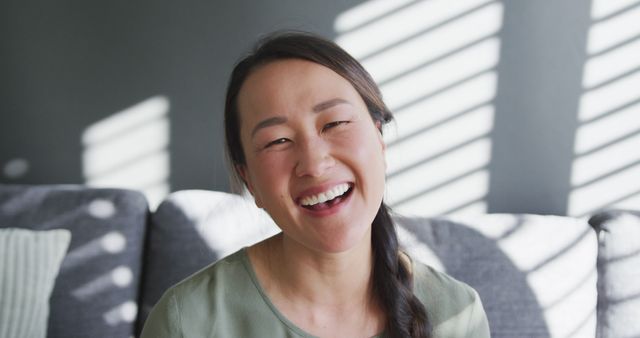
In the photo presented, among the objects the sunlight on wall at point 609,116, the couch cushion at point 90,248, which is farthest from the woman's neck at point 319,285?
the sunlight on wall at point 609,116

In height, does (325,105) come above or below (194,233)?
above

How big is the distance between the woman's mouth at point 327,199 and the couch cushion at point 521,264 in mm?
643

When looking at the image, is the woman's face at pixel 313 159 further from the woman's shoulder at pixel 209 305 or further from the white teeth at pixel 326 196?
the woman's shoulder at pixel 209 305

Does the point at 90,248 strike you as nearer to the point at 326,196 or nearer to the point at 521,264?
the point at 326,196

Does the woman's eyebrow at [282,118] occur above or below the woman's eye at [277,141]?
above

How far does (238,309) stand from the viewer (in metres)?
1.19

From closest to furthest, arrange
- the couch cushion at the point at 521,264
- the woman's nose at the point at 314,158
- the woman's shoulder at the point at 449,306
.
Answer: the woman's nose at the point at 314,158
the woman's shoulder at the point at 449,306
the couch cushion at the point at 521,264

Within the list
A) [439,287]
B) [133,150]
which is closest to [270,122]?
[439,287]

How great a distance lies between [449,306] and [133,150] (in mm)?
1139

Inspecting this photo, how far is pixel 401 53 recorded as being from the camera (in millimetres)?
1897

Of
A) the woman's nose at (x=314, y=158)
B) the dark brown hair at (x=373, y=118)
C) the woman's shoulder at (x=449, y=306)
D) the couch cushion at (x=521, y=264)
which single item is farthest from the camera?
the couch cushion at (x=521, y=264)

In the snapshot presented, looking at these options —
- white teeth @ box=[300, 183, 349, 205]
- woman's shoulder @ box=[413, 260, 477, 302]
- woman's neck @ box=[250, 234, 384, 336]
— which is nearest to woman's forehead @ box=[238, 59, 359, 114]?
white teeth @ box=[300, 183, 349, 205]

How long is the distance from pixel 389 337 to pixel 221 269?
0.33 meters

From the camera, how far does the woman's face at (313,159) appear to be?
3.40ft
